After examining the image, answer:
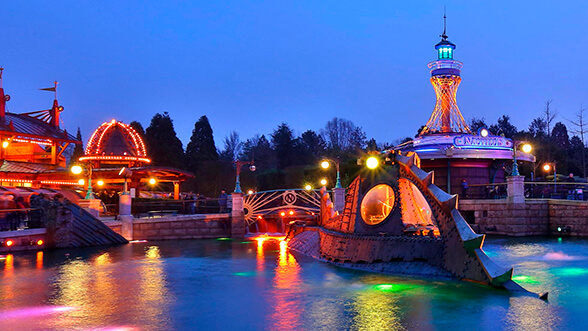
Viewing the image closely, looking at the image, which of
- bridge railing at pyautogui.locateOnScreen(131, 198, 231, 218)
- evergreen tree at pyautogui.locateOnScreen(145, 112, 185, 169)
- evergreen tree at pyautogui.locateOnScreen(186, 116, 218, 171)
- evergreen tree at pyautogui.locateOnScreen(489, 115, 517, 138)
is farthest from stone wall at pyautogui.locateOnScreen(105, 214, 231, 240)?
evergreen tree at pyautogui.locateOnScreen(489, 115, 517, 138)

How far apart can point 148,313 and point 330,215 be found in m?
11.4

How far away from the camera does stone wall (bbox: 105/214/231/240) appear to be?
2712 centimetres

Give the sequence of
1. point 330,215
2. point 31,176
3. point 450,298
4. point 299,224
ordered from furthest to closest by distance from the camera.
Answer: point 31,176
point 299,224
point 330,215
point 450,298

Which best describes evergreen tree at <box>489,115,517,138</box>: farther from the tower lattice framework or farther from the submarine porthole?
the submarine porthole

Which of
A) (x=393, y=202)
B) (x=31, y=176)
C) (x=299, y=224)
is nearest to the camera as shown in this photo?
(x=393, y=202)

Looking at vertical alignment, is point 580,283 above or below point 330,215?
below

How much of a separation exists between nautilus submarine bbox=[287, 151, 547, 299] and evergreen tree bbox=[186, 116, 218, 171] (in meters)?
45.6

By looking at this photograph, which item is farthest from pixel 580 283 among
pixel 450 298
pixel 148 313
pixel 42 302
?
pixel 42 302

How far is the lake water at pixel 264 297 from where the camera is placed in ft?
31.0

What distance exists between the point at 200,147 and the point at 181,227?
118 ft

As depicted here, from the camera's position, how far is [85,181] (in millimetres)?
36500

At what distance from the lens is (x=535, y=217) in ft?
90.7

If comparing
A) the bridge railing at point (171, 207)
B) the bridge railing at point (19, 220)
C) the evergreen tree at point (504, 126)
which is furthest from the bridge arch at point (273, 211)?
the evergreen tree at point (504, 126)

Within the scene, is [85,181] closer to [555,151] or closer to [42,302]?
[42,302]
